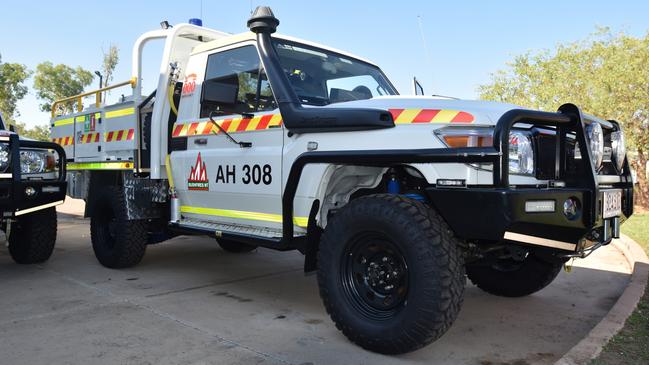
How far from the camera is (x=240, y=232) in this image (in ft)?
13.3

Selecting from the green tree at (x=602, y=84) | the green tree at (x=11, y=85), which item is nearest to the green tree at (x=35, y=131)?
the green tree at (x=11, y=85)

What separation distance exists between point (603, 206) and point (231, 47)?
2.97 meters

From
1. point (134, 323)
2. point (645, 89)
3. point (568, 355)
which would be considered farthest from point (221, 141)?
point (645, 89)

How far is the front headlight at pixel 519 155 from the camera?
2.83m

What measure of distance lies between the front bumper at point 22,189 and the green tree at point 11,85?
21.6 meters

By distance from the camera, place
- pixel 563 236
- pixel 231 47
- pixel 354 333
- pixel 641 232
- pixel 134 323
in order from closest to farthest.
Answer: pixel 563 236
pixel 354 333
pixel 134 323
pixel 231 47
pixel 641 232

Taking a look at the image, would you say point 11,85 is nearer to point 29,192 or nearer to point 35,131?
point 35,131

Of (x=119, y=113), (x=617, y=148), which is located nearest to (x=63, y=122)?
(x=119, y=113)

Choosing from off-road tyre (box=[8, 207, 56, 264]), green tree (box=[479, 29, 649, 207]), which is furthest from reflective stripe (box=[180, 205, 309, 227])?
green tree (box=[479, 29, 649, 207])

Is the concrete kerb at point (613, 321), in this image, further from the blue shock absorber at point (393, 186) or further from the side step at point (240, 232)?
the side step at point (240, 232)

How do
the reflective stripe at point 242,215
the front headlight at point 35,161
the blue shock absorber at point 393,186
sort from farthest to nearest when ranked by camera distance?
1. the front headlight at point 35,161
2. the reflective stripe at point 242,215
3. the blue shock absorber at point 393,186

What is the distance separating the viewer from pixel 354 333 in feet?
10.1

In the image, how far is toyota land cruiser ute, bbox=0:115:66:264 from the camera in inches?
187

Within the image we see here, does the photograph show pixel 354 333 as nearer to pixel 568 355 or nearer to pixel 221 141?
pixel 568 355
